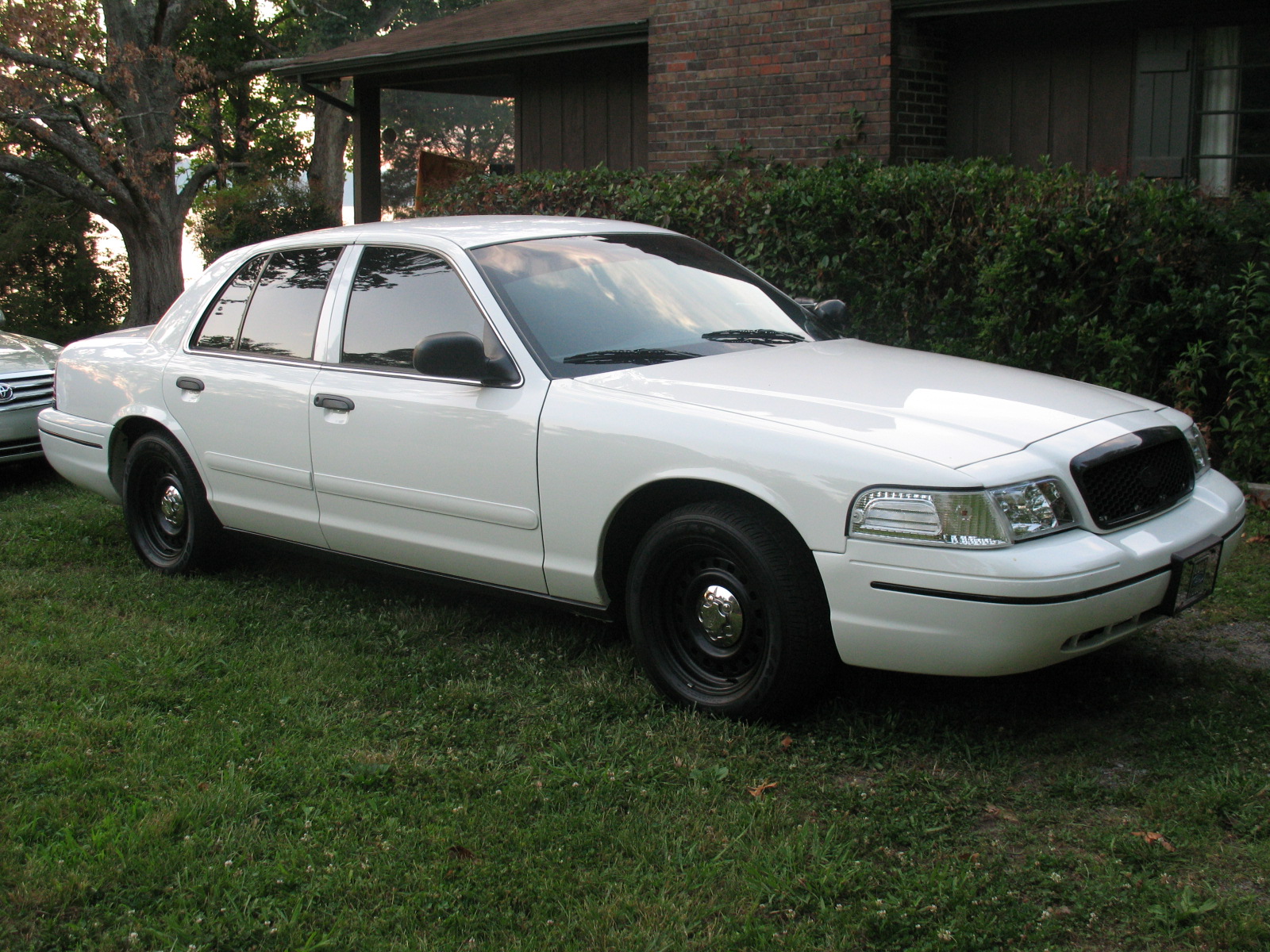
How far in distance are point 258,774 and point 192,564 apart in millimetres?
2379

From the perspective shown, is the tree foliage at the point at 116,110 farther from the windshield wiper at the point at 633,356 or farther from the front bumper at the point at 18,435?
the windshield wiper at the point at 633,356

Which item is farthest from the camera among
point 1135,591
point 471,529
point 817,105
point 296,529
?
point 817,105

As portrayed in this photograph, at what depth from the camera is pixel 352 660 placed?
4668mm

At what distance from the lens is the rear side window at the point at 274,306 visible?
5.17 m

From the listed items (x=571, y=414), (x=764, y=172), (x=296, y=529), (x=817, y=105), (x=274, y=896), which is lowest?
(x=274, y=896)

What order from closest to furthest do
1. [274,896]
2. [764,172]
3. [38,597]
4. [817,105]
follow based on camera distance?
[274,896]
[38,597]
[764,172]
[817,105]

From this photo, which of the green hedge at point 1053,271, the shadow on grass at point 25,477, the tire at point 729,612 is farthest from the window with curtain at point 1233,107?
the shadow on grass at point 25,477

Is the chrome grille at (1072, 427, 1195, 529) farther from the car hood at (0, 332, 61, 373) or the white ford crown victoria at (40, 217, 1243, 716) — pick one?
the car hood at (0, 332, 61, 373)

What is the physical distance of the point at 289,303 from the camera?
17.4ft

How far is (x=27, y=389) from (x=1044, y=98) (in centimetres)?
785

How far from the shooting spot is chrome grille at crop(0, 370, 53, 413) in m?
8.16

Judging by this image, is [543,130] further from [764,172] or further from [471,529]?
[471,529]

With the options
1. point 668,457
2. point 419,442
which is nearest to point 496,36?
point 419,442

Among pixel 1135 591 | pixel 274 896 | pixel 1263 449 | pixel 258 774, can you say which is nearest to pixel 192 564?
pixel 258 774
